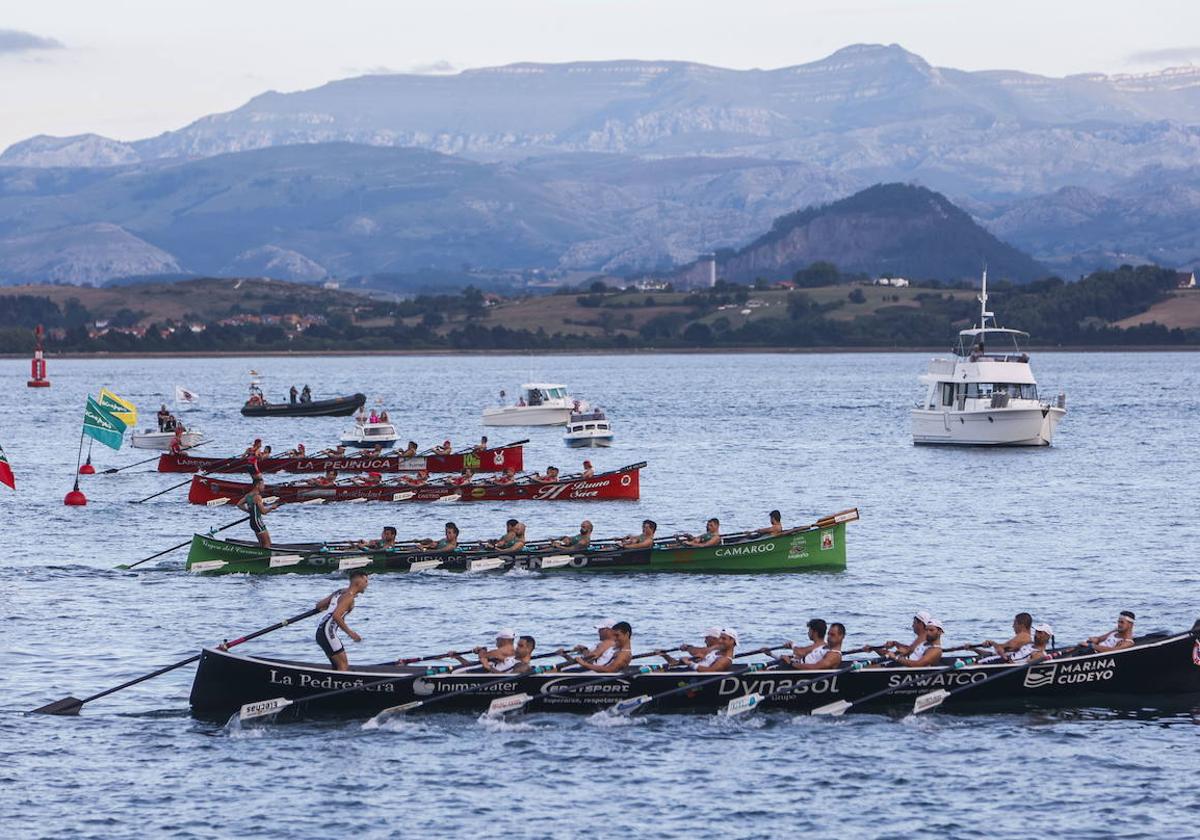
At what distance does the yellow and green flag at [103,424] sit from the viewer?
71.9 meters

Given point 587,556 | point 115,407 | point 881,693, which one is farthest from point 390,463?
point 881,693

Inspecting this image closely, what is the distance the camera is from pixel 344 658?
116ft

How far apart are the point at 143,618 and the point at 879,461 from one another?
58.4m

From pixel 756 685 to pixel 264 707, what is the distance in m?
9.53

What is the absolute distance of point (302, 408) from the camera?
455ft

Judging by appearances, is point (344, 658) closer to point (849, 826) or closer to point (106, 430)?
point (849, 826)

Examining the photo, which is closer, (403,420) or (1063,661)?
(1063,661)

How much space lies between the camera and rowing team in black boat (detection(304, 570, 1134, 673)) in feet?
116

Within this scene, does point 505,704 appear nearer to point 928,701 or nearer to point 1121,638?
point 928,701

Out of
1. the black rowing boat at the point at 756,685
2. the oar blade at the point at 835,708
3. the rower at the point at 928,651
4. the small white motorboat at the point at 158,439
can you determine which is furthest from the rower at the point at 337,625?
the small white motorboat at the point at 158,439

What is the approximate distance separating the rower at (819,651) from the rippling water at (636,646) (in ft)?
3.61

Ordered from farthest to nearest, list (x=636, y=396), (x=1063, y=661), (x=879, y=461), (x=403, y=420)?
(x=636, y=396) → (x=403, y=420) → (x=879, y=461) → (x=1063, y=661)

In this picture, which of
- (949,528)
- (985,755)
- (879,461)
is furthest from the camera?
(879,461)

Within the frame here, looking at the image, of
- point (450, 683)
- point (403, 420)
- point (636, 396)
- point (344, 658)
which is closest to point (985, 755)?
point (450, 683)
